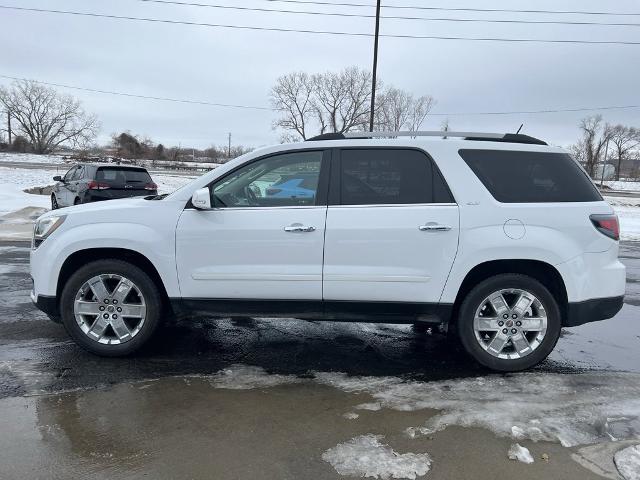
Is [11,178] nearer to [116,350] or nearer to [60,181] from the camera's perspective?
[60,181]

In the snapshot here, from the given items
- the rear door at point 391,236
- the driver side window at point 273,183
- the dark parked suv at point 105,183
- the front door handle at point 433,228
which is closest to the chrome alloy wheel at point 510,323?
the rear door at point 391,236

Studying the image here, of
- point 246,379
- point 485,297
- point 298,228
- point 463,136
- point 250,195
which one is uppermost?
point 463,136

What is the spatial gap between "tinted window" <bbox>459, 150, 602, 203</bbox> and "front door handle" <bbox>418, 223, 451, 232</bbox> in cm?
49

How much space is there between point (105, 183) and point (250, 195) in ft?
32.5

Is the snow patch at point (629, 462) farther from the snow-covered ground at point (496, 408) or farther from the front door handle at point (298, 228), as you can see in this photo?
the front door handle at point (298, 228)

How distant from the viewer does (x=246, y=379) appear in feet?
13.0

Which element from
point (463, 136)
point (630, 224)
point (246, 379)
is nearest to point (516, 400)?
point (246, 379)

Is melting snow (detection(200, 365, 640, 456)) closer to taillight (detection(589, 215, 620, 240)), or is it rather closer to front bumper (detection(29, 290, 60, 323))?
taillight (detection(589, 215, 620, 240))

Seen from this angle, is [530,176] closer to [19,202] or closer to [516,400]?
[516,400]

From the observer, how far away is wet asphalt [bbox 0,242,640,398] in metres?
4.04

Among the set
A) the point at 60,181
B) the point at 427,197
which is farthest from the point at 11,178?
the point at 427,197

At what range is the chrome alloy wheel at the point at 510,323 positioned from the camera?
4055 millimetres

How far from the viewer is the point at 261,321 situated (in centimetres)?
555

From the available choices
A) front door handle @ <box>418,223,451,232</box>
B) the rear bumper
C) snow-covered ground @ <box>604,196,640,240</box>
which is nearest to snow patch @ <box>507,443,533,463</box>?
the rear bumper
